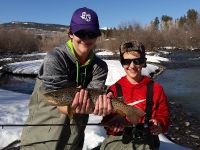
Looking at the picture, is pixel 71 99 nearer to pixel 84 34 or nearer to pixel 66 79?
pixel 66 79

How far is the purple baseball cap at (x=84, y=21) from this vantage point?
2.97 meters

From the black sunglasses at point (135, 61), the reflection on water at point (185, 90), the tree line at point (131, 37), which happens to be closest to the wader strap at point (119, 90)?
the black sunglasses at point (135, 61)

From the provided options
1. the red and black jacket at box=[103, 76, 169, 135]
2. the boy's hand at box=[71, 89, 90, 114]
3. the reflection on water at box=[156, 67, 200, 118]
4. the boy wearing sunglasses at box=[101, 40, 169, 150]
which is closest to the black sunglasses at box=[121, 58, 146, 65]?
the boy wearing sunglasses at box=[101, 40, 169, 150]

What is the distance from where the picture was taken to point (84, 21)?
9.73ft

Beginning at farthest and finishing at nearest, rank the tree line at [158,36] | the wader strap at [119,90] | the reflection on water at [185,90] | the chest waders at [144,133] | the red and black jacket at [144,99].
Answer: the tree line at [158,36] < the reflection on water at [185,90] < the wader strap at [119,90] < the red and black jacket at [144,99] < the chest waders at [144,133]

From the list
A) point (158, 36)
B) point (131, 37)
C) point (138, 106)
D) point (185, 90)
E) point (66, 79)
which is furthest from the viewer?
point (158, 36)

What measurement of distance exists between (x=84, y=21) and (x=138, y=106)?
101 cm

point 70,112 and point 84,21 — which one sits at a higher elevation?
point 84,21

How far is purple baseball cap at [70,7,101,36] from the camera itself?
297 cm

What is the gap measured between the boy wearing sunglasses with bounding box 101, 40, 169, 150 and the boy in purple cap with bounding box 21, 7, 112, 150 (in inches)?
16.7

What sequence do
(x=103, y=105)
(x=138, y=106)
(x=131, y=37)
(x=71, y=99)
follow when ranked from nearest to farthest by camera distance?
(x=71, y=99)
(x=103, y=105)
(x=138, y=106)
(x=131, y=37)

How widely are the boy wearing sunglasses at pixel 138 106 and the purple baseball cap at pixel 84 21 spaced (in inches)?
28.4

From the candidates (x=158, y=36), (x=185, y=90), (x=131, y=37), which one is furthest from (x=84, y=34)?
(x=158, y=36)

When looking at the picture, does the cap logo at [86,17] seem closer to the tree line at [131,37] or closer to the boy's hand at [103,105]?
the boy's hand at [103,105]
